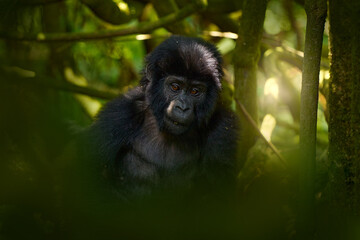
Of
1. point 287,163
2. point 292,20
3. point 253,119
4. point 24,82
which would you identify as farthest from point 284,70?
point 24,82

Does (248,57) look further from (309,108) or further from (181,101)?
(309,108)

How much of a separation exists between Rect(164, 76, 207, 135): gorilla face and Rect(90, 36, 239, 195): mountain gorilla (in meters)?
0.08

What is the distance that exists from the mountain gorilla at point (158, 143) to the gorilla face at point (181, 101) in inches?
3.3

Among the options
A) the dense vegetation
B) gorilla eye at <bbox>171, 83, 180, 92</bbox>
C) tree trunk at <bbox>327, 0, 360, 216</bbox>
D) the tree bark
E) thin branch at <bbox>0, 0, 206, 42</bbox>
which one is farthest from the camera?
thin branch at <bbox>0, 0, 206, 42</bbox>

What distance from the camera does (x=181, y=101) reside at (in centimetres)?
370

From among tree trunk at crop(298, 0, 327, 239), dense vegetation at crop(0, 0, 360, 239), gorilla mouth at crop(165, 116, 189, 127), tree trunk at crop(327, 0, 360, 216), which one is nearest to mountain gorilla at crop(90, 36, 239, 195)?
gorilla mouth at crop(165, 116, 189, 127)

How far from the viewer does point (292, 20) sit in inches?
250

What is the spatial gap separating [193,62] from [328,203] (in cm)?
169

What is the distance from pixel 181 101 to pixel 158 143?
687 millimetres

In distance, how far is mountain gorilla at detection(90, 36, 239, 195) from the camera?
13.0 feet

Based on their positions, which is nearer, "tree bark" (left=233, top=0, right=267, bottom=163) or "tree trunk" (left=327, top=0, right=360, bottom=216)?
"tree trunk" (left=327, top=0, right=360, bottom=216)

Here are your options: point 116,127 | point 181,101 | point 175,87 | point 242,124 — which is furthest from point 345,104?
point 116,127

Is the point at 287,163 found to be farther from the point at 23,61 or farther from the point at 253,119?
the point at 23,61

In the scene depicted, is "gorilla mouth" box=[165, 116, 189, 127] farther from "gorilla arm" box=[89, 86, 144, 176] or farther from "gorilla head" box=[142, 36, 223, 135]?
"gorilla arm" box=[89, 86, 144, 176]
